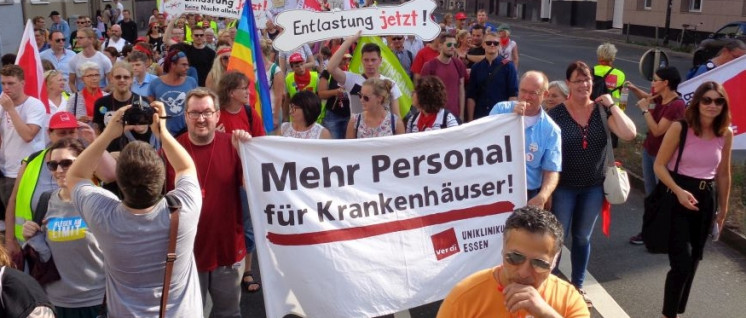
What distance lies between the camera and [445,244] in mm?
4578

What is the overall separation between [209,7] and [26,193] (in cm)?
646

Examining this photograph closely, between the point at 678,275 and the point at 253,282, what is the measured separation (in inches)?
119

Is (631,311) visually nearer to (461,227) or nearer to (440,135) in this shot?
(461,227)

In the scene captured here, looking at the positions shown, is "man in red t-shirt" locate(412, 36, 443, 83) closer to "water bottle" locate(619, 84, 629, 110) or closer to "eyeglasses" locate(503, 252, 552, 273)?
"water bottle" locate(619, 84, 629, 110)

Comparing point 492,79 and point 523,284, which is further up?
point 523,284

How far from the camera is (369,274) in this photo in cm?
442

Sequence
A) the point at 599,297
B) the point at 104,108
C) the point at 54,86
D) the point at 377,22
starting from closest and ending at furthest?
the point at 599,297 → the point at 104,108 → the point at 54,86 → the point at 377,22

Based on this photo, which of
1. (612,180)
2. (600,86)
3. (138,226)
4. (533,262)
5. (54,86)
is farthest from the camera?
(600,86)

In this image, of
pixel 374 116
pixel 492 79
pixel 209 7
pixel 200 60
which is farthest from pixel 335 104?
pixel 209 7

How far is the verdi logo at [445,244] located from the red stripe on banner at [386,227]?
0.08 m

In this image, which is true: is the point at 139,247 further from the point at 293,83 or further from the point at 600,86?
the point at 600,86

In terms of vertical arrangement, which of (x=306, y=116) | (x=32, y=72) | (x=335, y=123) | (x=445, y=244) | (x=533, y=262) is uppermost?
(x=32, y=72)

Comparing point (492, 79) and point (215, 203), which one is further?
point (492, 79)

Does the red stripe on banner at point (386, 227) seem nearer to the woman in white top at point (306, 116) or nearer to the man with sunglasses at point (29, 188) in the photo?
the man with sunglasses at point (29, 188)
